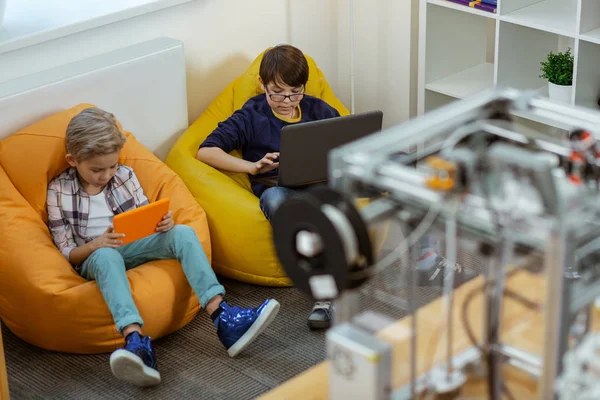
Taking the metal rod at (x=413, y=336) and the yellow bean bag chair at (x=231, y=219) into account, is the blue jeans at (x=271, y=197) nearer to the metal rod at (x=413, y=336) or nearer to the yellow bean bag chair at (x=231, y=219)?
the yellow bean bag chair at (x=231, y=219)

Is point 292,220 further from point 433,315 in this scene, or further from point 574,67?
point 574,67

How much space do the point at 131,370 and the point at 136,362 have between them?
4cm

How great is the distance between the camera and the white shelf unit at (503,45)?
3.32m

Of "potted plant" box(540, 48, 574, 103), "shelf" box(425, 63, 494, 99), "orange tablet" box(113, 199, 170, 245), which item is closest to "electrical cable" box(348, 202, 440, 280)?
"orange tablet" box(113, 199, 170, 245)

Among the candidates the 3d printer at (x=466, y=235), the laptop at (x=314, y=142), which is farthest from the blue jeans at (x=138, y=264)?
the 3d printer at (x=466, y=235)

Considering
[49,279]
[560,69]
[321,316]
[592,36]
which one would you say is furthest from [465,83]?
[49,279]

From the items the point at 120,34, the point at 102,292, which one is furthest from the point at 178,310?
the point at 120,34

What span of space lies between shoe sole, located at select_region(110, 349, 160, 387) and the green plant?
175 cm

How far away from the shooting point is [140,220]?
9.32 feet

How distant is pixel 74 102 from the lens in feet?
10.5

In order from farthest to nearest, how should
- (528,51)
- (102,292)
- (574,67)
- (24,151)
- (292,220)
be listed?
(528,51) < (574,67) < (24,151) < (102,292) < (292,220)

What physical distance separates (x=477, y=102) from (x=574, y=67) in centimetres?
173

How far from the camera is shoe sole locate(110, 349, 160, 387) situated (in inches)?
103

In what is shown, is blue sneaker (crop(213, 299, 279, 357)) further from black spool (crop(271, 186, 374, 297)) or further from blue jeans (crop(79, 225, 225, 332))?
black spool (crop(271, 186, 374, 297))
